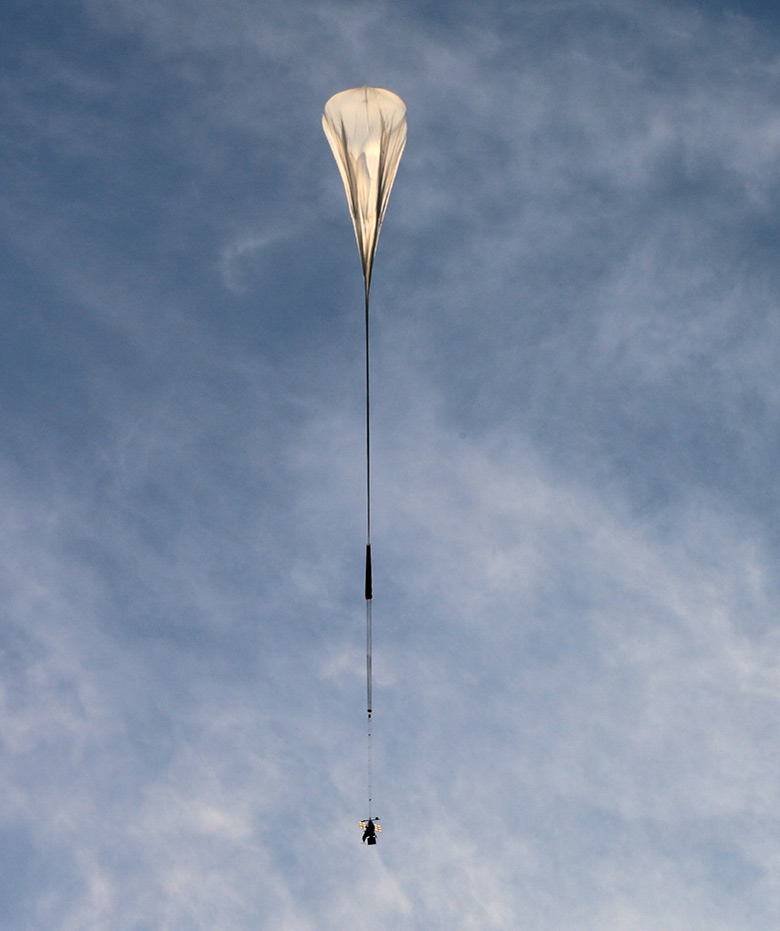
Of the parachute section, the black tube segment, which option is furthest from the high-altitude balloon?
the black tube segment

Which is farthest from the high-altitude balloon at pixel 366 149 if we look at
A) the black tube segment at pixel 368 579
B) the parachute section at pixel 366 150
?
the black tube segment at pixel 368 579

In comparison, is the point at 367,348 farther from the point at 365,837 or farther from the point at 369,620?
the point at 365,837

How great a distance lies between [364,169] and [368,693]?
20153 mm

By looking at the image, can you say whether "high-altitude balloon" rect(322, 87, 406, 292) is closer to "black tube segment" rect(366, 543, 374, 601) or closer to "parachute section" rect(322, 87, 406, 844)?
"parachute section" rect(322, 87, 406, 844)

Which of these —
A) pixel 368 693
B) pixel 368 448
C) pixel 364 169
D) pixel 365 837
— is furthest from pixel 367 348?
pixel 365 837

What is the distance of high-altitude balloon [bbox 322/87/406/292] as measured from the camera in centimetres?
4194

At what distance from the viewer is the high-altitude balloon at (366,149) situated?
41.9 meters

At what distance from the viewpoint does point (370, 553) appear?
44.8 metres

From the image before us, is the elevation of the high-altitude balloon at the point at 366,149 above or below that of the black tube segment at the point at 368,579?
above

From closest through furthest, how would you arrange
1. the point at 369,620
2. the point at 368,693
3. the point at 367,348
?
the point at 367,348 < the point at 369,620 < the point at 368,693

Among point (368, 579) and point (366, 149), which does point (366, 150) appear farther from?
point (368, 579)

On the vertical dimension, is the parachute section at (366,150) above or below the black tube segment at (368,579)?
above

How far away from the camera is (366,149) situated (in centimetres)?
4206

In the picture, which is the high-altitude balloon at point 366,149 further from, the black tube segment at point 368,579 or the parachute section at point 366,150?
the black tube segment at point 368,579
